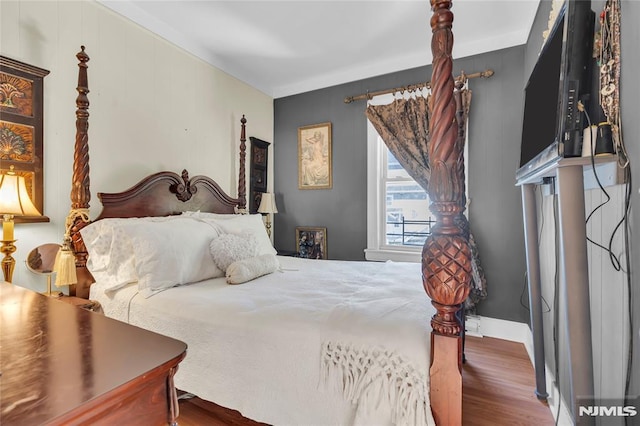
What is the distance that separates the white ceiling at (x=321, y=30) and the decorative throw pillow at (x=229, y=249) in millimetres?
1853

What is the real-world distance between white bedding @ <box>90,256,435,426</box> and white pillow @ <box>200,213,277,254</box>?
665 millimetres

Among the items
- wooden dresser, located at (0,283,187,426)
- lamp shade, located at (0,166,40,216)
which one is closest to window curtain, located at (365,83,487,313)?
wooden dresser, located at (0,283,187,426)

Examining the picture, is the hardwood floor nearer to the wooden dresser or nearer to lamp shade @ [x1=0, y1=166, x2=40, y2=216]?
the wooden dresser

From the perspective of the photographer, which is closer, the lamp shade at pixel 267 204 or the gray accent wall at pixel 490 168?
the gray accent wall at pixel 490 168

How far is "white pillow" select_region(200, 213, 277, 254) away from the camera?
7.79 feet

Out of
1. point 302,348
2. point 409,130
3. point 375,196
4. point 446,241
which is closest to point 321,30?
point 409,130

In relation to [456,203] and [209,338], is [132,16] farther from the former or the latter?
[456,203]

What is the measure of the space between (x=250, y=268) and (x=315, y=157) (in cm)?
214

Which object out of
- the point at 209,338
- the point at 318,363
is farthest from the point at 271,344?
the point at 209,338

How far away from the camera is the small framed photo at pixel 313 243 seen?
3771mm

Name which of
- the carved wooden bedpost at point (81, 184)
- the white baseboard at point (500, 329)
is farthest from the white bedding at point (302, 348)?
the white baseboard at point (500, 329)

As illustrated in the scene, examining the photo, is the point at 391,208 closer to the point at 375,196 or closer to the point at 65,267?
the point at 375,196

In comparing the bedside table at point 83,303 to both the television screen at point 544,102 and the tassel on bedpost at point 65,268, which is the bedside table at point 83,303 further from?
the television screen at point 544,102

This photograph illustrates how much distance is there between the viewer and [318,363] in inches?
48.5
